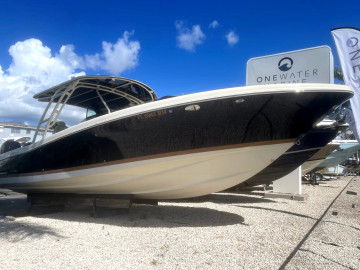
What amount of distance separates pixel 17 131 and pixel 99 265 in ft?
81.2

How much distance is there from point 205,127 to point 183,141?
0.39m

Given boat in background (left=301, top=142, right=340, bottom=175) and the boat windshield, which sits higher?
the boat windshield

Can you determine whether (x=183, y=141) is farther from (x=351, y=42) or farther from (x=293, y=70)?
(x=293, y=70)

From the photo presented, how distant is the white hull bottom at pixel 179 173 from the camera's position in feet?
13.5

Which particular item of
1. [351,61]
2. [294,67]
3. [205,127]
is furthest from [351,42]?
[205,127]

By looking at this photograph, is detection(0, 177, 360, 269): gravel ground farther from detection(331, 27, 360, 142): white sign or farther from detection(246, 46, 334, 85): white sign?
detection(246, 46, 334, 85): white sign

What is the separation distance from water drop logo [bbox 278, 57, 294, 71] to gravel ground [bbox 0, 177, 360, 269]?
3.83 m

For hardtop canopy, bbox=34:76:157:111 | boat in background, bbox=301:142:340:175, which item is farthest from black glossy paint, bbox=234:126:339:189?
boat in background, bbox=301:142:340:175

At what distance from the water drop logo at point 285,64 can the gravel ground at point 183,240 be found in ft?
12.6

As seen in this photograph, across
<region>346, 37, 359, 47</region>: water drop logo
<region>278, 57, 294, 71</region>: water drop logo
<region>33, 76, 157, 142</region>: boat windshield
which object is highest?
<region>278, 57, 294, 71</region>: water drop logo

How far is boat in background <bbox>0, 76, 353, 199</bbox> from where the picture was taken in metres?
3.65

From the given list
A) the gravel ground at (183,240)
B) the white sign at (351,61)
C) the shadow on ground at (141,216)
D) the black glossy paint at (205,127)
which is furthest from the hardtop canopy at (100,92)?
the white sign at (351,61)

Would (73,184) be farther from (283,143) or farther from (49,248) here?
(283,143)

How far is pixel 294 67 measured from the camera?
721cm
